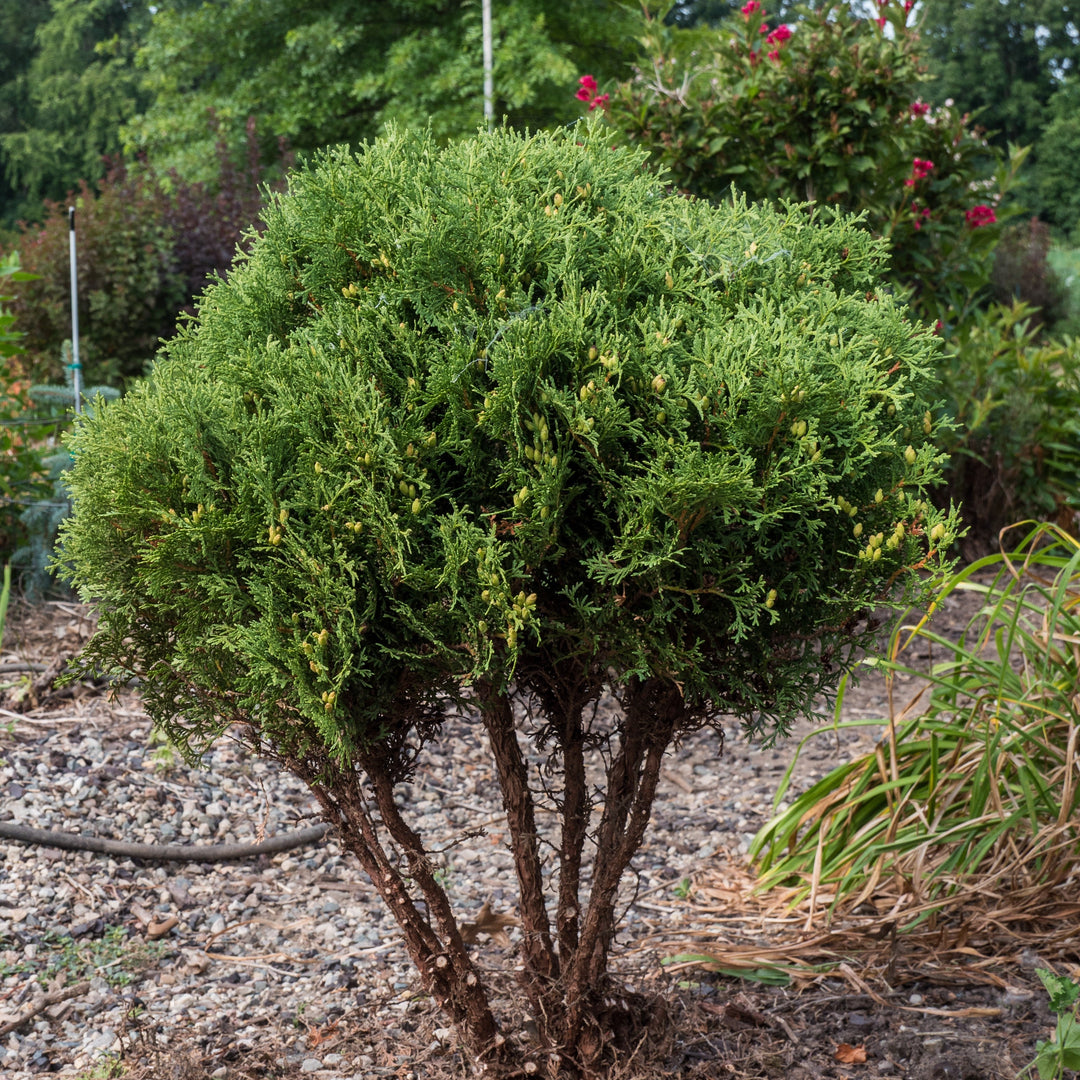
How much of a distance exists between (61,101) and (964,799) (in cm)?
2864

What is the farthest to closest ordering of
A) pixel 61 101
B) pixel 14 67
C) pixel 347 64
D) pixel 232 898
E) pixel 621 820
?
pixel 14 67, pixel 61 101, pixel 347 64, pixel 232 898, pixel 621 820

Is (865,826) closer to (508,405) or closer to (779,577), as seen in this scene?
(779,577)

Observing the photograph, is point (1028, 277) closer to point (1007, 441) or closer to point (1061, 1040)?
point (1007, 441)

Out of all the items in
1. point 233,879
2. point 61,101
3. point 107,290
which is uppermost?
point 61,101

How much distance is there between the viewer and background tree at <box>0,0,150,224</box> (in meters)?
25.6

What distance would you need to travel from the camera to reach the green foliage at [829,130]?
542cm

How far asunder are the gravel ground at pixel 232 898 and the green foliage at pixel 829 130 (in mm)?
2929

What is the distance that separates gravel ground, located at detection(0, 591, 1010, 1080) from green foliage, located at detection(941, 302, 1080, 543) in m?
2.45

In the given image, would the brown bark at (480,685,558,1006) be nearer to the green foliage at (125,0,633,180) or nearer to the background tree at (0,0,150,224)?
the green foliage at (125,0,633,180)

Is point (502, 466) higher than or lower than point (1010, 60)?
lower

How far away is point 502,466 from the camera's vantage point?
1721 mm

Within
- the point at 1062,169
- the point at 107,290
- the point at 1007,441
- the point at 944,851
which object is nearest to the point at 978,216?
the point at 1007,441

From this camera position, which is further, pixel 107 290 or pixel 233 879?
pixel 107 290

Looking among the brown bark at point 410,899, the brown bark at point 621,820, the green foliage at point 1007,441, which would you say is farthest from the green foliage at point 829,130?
the brown bark at point 410,899
